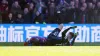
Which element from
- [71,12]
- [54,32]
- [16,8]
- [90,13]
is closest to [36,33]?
[54,32]

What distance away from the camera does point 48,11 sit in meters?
3.72

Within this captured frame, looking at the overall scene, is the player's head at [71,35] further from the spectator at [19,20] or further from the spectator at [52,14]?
the spectator at [19,20]

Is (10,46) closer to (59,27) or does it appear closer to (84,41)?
(59,27)

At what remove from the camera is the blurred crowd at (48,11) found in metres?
3.70

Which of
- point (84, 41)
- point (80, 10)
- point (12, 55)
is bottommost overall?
point (12, 55)

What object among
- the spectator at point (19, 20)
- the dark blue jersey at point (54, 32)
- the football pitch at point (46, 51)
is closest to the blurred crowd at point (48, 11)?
the spectator at point (19, 20)

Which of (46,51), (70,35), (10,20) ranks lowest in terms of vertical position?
(46,51)

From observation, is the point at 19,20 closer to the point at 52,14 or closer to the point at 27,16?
the point at 27,16

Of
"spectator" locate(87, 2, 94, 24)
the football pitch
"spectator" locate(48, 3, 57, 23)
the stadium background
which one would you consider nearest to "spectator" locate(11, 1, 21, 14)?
the stadium background

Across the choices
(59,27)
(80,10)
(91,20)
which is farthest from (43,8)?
(91,20)

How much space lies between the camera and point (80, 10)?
3.75 metres

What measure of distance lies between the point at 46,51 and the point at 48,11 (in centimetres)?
76

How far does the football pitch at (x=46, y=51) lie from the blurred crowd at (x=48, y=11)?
490 mm

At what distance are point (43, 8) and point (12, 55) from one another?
41.9 inches
